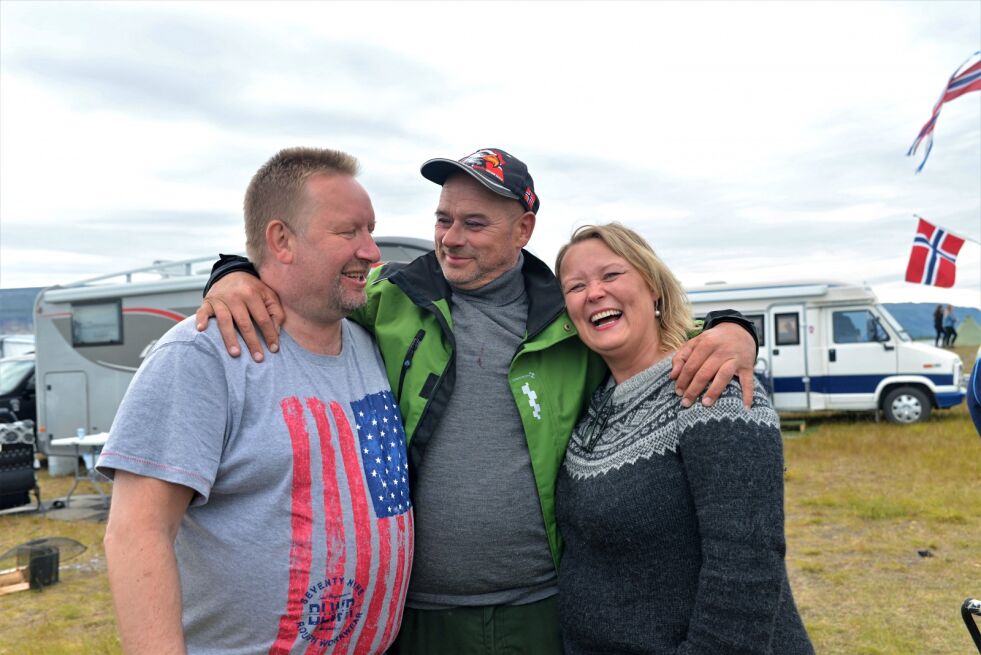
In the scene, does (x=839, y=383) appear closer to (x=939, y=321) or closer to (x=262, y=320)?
(x=262, y=320)

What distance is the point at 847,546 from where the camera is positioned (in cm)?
700

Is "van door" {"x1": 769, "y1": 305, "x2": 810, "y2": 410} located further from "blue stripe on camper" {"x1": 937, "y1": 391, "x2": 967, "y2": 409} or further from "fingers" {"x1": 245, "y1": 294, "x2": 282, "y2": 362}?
"fingers" {"x1": 245, "y1": 294, "x2": 282, "y2": 362}

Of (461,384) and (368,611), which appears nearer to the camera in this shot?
(368,611)

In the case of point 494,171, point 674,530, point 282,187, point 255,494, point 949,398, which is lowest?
point 949,398

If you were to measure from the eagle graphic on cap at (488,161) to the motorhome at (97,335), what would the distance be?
10.1 metres

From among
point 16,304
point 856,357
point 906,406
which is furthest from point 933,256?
point 16,304

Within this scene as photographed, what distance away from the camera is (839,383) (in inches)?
533

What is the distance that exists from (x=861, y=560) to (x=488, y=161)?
18.4 ft

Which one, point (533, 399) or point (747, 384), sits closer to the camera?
point (747, 384)

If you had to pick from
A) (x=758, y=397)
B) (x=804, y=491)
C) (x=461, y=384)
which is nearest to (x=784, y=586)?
(x=758, y=397)

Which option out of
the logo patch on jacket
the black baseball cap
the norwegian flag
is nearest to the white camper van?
the norwegian flag

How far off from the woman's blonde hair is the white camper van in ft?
36.8

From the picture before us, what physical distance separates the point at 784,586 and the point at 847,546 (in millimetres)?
5731

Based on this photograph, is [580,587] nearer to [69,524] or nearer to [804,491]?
[804,491]
